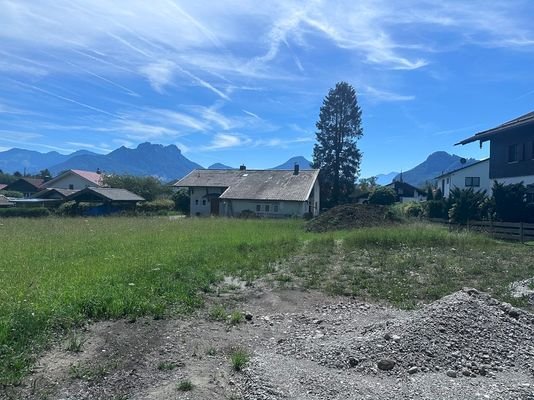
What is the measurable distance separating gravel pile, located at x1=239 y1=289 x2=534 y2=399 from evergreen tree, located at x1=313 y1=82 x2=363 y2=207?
45686mm

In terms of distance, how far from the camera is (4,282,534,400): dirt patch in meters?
4.31

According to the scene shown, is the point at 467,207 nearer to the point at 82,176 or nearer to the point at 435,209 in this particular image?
the point at 435,209

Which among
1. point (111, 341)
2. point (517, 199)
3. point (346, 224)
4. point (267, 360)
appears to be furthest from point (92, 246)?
point (517, 199)

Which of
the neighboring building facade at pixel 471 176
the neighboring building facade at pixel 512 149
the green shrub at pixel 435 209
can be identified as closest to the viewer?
the neighboring building facade at pixel 512 149

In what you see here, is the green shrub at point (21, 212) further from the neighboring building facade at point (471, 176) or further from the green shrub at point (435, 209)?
the neighboring building facade at point (471, 176)

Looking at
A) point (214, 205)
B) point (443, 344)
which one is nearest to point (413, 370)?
point (443, 344)

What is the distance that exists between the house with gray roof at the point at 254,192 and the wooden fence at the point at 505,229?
57.8 feet

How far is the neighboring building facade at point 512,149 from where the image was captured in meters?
22.8

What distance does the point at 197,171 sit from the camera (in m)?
48.4

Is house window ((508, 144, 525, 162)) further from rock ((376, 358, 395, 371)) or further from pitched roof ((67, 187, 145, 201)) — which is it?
pitched roof ((67, 187, 145, 201))

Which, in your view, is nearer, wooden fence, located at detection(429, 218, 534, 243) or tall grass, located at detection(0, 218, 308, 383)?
tall grass, located at detection(0, 218, 308, 383)

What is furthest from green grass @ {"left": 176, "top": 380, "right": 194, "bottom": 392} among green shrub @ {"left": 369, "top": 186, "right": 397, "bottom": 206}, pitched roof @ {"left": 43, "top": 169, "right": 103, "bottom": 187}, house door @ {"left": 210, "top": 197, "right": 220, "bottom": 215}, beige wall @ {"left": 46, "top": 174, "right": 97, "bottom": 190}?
beige wall @ {"left": 46, "top": 174, "right": 97, "bottom": 190}

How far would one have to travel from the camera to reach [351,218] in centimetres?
2603

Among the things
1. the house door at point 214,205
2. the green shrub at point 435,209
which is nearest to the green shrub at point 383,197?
the house door at point 214,205
